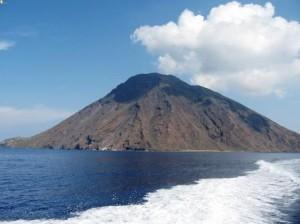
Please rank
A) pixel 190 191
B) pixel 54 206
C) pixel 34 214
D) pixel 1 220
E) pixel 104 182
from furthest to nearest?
pixel 104 182, pixel 190 191, pixel 54 206, pixel 34 214, pixel 1 220

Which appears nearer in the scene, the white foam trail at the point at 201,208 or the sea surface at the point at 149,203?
the white foam trail at the point at 201,208

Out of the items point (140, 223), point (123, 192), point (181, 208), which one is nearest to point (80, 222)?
point (140, 223)

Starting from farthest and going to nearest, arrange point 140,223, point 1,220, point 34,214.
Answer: point 34,214 < point 1,220 < point 140,223

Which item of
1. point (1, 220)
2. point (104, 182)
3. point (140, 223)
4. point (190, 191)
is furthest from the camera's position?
Answer: point (104, 182)

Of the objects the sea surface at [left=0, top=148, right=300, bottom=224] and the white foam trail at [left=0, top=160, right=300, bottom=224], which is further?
the sea surface at [left=0, top=148, right=300, bottom=224]

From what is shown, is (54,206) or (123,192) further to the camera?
(123,192)

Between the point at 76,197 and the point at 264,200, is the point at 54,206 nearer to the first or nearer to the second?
the point at 76,197

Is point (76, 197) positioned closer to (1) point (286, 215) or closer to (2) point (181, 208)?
(2) point (181, 208)

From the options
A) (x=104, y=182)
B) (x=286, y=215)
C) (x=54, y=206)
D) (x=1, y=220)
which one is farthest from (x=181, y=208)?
(x=104, y=182)

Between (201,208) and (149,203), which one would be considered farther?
(149,203)
